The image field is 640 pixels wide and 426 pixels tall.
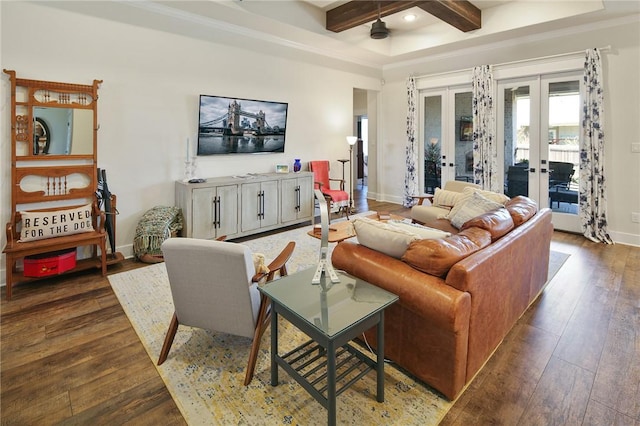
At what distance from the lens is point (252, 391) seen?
78.9 inches

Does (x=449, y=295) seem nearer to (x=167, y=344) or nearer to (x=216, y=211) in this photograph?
(x=167, y=344)

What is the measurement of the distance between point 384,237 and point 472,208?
1.92 metres

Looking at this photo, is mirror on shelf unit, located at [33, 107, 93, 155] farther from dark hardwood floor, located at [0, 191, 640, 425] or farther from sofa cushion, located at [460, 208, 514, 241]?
sofa cushion, located at [460, 208, 514, 241]

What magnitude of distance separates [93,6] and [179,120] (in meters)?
1.45

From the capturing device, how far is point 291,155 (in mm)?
6105

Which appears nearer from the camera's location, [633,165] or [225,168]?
[633,165]

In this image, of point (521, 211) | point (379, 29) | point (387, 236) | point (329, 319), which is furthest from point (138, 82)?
point (521, 211)

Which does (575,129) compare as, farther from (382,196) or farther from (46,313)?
(46,313)

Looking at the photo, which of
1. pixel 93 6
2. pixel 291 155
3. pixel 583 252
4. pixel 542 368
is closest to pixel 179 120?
pixel 93 6

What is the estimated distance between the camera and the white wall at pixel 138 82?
3.57 m

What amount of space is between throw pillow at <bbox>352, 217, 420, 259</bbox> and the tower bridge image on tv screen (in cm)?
335

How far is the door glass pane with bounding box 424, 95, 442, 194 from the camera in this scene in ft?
22.7

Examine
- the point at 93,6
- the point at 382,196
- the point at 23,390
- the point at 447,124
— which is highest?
the point at 93,6

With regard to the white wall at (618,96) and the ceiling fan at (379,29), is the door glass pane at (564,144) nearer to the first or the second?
the white wall at (618,96)
